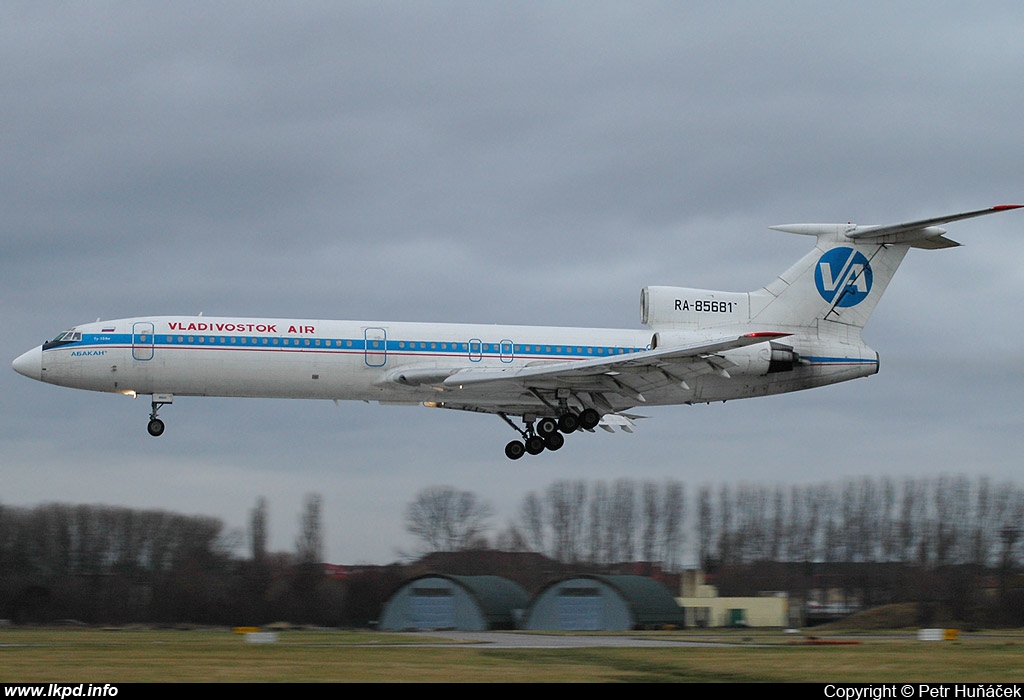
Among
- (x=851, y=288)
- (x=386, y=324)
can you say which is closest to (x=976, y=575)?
(x=851, y=288)

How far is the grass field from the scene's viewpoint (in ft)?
79.0

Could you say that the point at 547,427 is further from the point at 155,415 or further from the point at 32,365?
the point at 32,365

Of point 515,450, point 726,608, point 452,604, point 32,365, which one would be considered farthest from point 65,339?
point 726,608

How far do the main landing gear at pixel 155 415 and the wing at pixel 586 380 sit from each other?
7889mm

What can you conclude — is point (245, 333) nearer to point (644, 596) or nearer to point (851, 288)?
point (851, 288)

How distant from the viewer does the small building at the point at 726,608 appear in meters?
55.6

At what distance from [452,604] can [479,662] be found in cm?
2296

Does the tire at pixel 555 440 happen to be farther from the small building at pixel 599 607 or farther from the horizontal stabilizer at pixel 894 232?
the small building at pixel 599 607

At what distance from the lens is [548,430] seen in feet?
124

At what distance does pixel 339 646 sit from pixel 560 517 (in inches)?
1509

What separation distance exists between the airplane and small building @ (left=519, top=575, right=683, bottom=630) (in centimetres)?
1588

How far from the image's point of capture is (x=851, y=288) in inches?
1491

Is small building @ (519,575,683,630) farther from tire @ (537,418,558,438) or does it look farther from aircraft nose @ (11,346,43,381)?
aircraft nose @ (11,346,43,381)

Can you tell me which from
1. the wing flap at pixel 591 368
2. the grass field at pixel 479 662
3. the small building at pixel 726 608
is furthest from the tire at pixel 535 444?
the small building at pixel 726 608
